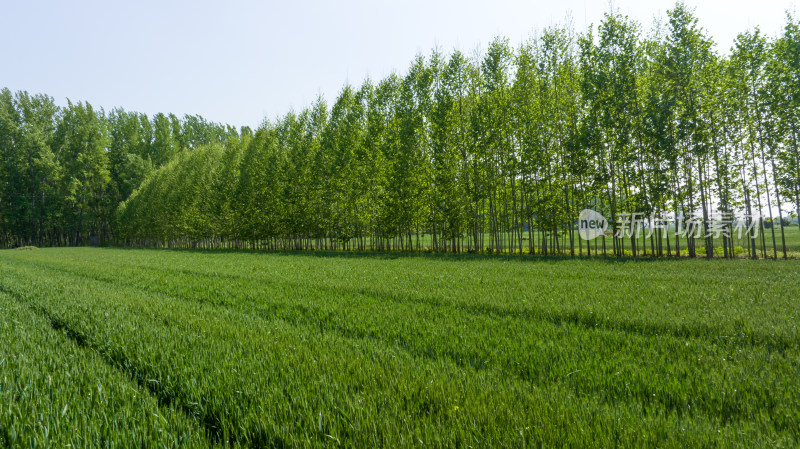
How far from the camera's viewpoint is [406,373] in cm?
346

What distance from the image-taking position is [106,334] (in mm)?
5000

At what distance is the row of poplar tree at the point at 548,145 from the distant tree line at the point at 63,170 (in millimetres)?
43081

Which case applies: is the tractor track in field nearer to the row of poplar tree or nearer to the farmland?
the farmland

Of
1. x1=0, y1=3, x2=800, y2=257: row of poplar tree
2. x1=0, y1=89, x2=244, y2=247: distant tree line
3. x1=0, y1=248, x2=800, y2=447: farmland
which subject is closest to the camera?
x1=0, y1=248, x2=800, y2=447: farmland

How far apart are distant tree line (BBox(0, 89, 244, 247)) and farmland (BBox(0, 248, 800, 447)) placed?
235 ft

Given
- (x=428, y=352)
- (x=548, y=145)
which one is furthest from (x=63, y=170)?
(x=428, y=352)

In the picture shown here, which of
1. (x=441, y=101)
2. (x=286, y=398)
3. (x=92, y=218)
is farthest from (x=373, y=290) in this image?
(x=92, y=218)

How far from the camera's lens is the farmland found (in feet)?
8.20

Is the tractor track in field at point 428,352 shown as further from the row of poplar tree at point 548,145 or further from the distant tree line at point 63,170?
the distant tree line at point 63,170

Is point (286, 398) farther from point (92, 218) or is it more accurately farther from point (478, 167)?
point (92, 218)

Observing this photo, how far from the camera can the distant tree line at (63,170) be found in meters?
67.1

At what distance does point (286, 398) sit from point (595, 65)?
2732 cm

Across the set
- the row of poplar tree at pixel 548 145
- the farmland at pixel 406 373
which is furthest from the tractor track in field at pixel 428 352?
the row of poplar tree at pixel 548 145

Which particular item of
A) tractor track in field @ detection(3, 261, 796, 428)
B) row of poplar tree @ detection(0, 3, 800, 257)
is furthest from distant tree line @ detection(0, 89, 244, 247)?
tractor track in field @ detection(3, 261, 796, 428)
